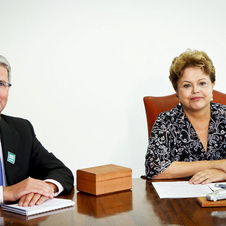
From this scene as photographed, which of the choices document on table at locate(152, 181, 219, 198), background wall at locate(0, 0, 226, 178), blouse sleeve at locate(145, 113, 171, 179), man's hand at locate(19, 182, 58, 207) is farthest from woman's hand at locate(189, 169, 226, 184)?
background wall at locate(0, 0, 226, 178)

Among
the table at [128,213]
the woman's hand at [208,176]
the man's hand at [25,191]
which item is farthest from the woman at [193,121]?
the man's hand at [25,191]

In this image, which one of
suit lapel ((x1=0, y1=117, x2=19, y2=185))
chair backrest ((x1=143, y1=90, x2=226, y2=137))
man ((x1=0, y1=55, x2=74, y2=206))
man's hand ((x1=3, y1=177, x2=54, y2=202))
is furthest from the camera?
chair backrest ((x1=143, y1=90, x2=226, y2=137))

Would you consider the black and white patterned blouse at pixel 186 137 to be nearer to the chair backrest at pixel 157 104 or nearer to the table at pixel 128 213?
the chair backrest at pixel 157 104

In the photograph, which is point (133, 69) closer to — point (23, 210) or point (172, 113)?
point (172, 113)

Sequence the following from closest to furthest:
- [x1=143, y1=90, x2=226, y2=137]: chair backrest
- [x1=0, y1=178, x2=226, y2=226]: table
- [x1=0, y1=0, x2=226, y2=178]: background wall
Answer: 1. [x1=0, y1=178, x2=226, y2=226]: table
2. [x1=143, y1=90, x2=226, y2=137]: chair backrest
3. [x1=0, y1=0, x2=226, y2=178]: background wall

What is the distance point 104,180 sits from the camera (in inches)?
53.9

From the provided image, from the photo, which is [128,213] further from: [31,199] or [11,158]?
[11,158]

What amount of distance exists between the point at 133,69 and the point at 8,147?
1913mm

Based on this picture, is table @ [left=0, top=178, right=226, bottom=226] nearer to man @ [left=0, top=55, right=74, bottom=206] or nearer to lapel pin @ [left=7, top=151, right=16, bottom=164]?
man @ [left=0, top=55, right=74, bottom=206]

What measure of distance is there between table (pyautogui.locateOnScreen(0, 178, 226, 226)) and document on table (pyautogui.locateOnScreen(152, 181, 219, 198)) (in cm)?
6

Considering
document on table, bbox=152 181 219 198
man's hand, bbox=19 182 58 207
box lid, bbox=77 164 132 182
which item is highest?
box lid, bbox=77 164 132 182

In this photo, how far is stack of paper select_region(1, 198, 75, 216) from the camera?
1.13 m

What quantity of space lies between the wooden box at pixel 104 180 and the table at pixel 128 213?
4 centimetres

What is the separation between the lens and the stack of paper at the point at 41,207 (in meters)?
1.13
